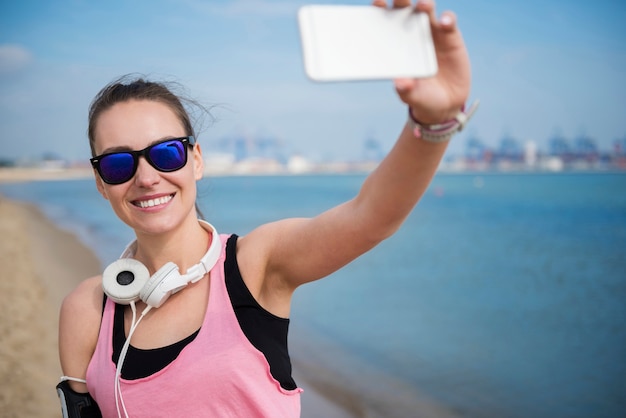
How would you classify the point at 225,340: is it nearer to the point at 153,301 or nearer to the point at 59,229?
the point at 153,301

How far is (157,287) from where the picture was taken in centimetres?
186

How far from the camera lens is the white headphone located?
187cm

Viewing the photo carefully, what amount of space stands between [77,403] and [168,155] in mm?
823

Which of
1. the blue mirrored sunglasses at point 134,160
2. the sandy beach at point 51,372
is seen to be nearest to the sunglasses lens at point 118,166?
the blue mirrored sunglasses at point 134,160

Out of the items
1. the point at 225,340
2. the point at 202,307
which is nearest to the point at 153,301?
the point at 202,307

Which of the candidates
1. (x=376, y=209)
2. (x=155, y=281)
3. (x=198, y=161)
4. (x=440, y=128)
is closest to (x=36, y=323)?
(x=198, y=161)

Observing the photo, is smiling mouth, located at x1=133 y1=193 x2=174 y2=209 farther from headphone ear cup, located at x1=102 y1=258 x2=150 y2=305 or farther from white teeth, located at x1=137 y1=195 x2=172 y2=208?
headphone ear cup, located at x1=102 y1=258 x2=150 y2=305

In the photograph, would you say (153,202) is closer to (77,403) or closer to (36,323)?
(77,403)

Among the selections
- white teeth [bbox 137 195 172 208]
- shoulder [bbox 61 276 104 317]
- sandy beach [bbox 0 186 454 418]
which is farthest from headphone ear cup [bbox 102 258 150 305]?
sandy beach [bbox 0 186 454 418]

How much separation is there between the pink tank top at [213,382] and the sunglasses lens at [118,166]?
47 cm

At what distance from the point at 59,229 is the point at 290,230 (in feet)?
67.7

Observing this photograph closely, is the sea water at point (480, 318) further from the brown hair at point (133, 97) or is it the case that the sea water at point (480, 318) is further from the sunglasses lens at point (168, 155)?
the sunglasses lens at point (168, 155)

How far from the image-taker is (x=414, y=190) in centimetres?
145

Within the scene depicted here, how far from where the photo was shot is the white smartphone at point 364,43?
1.10m
